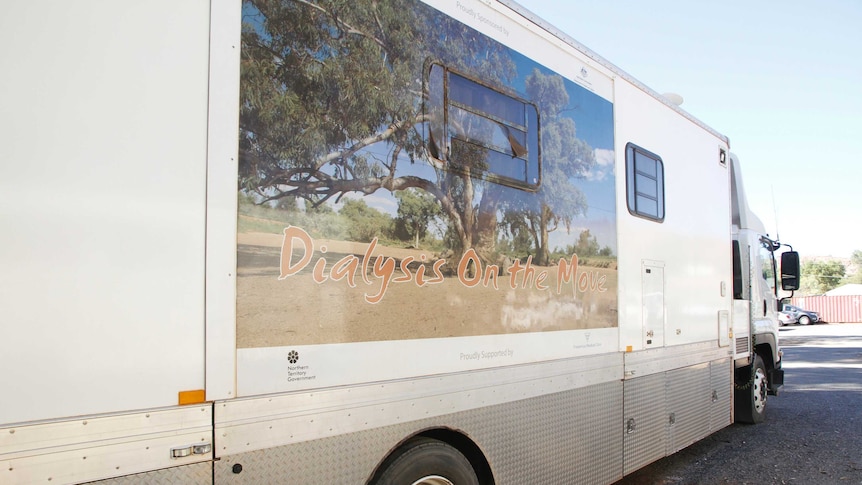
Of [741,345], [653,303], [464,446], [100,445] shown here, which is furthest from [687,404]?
[100,445]

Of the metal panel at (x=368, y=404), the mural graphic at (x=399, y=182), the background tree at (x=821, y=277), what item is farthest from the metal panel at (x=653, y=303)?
the background tree at (x=821, y=277)

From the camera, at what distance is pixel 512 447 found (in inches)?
147

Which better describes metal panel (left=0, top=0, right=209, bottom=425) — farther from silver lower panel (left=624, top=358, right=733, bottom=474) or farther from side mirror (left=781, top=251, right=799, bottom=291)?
side mirror (left=781, top=251, right=799, bottom=291)

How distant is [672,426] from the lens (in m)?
5.52

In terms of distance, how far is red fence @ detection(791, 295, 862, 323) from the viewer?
40.8m

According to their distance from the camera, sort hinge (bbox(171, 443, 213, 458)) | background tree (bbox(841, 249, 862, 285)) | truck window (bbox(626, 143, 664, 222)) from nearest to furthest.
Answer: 1. hinge (bbox(171, 443, 213, 458))
2. truck window (bbox(626, 143, 664, 222))
3. background tree (bbox(841, 249, 862, 285))

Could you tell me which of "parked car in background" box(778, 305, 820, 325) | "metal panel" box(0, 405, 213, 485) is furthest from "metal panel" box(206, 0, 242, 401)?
"parked car in background" box(778, 305, 820, 325)

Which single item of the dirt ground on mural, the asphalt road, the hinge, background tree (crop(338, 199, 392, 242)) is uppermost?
background tree (crop(338, 199, 392, 242))

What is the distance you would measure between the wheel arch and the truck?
13mm

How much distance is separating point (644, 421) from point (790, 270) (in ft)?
15.4

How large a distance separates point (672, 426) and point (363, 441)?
3626 millimetres

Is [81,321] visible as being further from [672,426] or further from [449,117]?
[672,426]

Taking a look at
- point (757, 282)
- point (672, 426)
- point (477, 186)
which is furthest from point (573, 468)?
point (757, 282)

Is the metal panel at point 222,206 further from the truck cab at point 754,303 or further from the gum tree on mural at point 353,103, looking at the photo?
the truck cab at point 754,303
